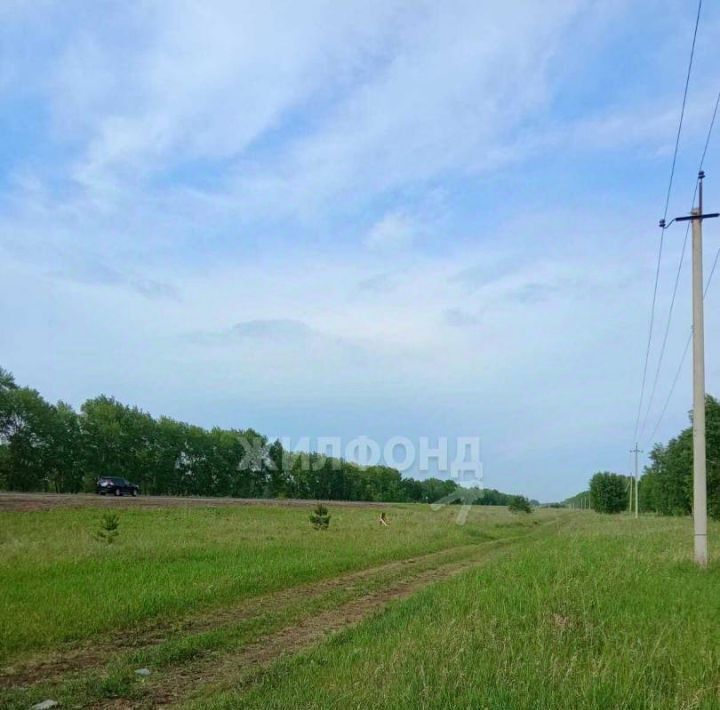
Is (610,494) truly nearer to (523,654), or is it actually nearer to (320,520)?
(320,520)

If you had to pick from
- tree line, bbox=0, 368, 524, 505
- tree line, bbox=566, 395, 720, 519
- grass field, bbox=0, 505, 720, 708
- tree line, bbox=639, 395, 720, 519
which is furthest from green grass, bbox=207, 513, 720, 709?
tree line, bbox=0, 368, 524, 505

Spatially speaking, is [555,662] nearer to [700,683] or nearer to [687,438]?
[700,683]

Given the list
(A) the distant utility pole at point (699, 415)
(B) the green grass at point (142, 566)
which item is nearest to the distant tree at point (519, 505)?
(B) the green grass at point (142, 566)

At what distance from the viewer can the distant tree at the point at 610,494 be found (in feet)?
356

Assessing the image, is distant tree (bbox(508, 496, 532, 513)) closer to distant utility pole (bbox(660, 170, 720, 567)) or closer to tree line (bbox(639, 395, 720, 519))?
tree line (bbox(639, 395, 720, 519))

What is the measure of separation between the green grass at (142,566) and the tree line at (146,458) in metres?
40.2

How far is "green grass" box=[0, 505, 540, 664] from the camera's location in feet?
32.6

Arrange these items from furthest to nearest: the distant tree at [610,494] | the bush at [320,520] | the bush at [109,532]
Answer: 1. the distant tree at [610,494]
2. the bush at [320,520]
3. the bush at [109,532]

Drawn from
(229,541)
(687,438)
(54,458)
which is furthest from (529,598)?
(54,458)

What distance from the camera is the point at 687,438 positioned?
50656mm

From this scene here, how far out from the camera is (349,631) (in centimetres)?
930

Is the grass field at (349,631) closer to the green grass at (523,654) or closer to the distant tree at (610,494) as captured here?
the green grass at (523,654)

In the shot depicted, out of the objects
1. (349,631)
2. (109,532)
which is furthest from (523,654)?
(109,532)

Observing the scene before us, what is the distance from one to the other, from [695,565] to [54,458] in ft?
215
